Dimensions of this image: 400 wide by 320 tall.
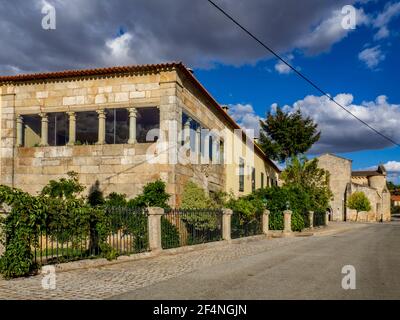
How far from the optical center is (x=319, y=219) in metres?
33.2

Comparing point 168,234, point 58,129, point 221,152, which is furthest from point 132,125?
point 221,152

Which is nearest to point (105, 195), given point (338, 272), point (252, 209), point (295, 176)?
point (252, 209)

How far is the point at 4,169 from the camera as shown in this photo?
17.8m

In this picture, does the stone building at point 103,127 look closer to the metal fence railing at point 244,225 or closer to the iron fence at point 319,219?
the metal fence railing at point 244,225

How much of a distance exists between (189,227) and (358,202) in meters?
51.5

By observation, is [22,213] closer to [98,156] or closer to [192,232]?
[192,232]

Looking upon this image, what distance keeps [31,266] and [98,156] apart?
8.92m

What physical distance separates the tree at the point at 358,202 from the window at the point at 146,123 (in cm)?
5062

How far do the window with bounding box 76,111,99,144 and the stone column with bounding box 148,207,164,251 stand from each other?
630 centimetres

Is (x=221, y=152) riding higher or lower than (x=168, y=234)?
higher

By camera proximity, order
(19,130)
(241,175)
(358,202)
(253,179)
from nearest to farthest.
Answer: (19,130), (241,175), (253,179), (358,202)

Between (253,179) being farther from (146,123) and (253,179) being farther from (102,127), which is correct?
(102,127)

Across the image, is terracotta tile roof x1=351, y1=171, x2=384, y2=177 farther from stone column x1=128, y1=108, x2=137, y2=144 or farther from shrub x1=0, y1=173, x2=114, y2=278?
shrub x1=0, y1=173, x2=114, y2=278

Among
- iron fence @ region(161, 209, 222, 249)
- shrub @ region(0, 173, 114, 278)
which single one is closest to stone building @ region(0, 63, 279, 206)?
iron fence @ region(161, 209, 222, 249)
